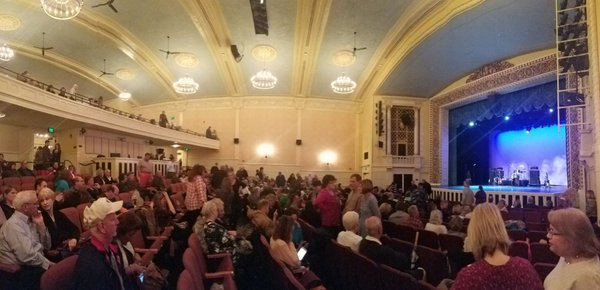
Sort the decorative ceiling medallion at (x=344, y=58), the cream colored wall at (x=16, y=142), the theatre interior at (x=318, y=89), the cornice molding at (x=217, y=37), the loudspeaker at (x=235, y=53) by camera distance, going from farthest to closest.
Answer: the decorative ceiling medallion at (x=344, y=58) < the loudspeaker at (x=235, y=53) < the cream colored wall at (x=16, y=142) < the cornice molding at (x=217, y=37) < the theatre interior at (x=318, y=89)

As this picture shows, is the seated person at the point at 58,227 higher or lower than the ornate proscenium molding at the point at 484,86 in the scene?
lower

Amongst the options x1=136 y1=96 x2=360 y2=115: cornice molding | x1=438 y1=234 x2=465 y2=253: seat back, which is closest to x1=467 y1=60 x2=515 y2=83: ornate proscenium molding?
x1=136 y1=96 x2=360 y2=115: cornice molding

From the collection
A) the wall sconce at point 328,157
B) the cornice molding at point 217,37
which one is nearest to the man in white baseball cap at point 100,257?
the cornice molding at point 217,37

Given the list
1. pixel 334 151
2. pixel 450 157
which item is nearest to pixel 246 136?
pixel 334 151

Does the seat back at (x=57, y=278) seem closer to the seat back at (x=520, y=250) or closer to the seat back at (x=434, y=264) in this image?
the seat back at (x=434, y=264)

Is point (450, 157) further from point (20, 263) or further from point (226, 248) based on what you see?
point (20, 263)

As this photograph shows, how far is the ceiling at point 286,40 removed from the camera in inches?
511

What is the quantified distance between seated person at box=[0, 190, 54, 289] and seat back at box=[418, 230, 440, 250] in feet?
13.4

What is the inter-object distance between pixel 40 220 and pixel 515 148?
1816cm

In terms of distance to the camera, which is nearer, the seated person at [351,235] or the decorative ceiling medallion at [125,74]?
the seated person at [351,235]

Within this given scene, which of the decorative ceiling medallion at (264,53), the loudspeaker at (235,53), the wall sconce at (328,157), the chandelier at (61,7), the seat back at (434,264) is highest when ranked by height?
the decorative ceiling medallion at (264,53)

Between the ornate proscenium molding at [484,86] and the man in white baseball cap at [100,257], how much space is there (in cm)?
1362

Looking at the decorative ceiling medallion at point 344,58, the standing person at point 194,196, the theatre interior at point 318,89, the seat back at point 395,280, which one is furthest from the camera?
the decorative ceiling medallion at point 344,58

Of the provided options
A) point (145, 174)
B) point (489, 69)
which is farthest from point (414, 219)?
point (489, 69)
